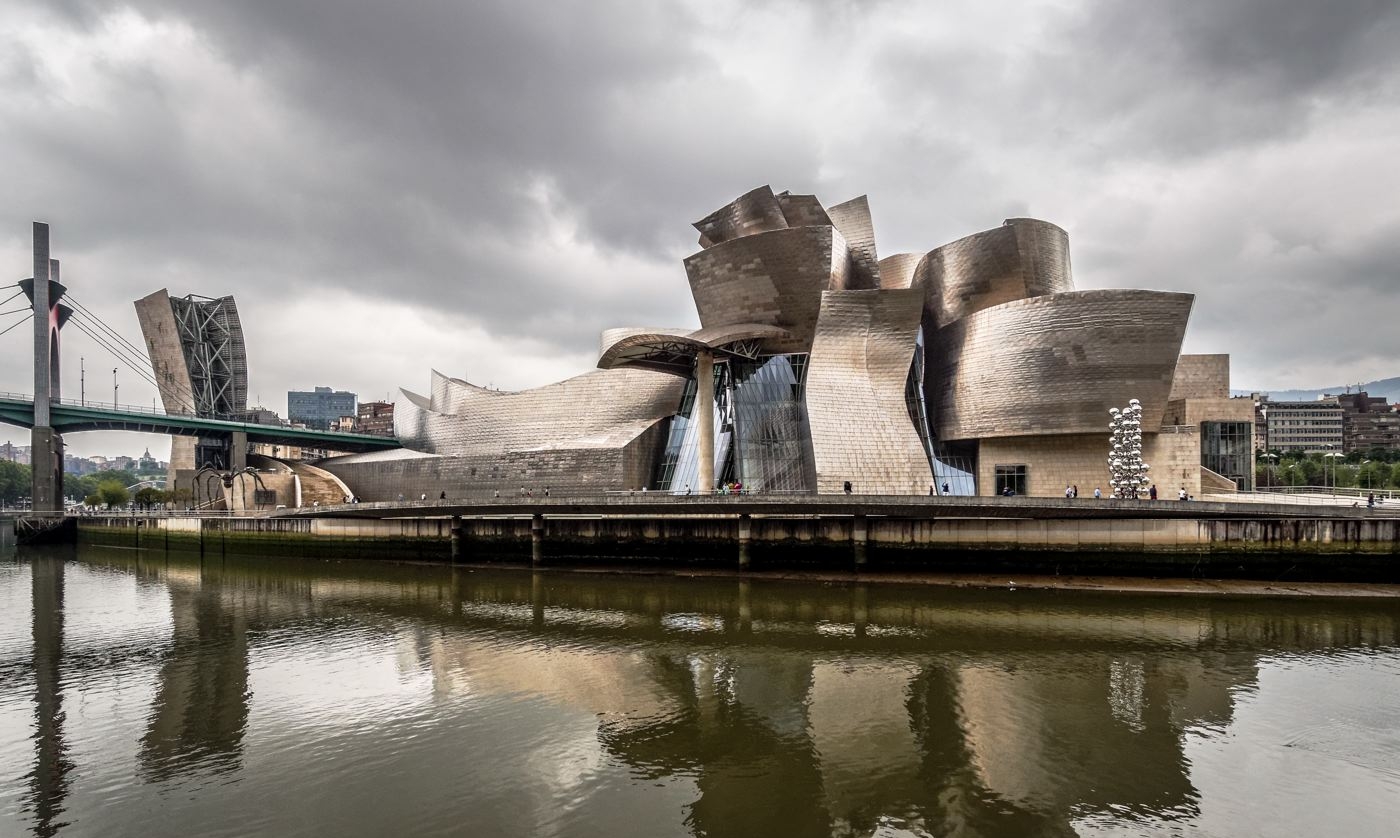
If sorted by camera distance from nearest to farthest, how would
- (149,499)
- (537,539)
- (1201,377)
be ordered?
1. (537,539)
2. (1201,377)
3. (149,499)

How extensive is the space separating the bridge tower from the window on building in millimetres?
54342

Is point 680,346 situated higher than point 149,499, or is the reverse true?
point 680,346

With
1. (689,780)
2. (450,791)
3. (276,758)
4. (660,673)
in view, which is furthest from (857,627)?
(276,758)

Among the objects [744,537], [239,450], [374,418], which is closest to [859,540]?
[744,537]

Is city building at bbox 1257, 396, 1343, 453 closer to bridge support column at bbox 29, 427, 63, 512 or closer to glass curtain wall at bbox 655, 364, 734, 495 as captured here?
glass curtain wall at bbox 655, 364, 734, 495

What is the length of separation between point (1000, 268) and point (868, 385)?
30.2ft

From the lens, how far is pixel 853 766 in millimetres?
7625

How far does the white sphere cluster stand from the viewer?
24.6 m

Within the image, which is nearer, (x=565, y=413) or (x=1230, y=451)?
(x=1230, y=451)

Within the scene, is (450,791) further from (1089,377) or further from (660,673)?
(1089,377)

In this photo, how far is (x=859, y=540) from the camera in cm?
2177

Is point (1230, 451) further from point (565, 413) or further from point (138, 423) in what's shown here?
point (138, 423)

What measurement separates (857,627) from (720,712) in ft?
19.4

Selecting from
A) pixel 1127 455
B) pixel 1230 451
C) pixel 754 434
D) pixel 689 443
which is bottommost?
pixel 1230 451
